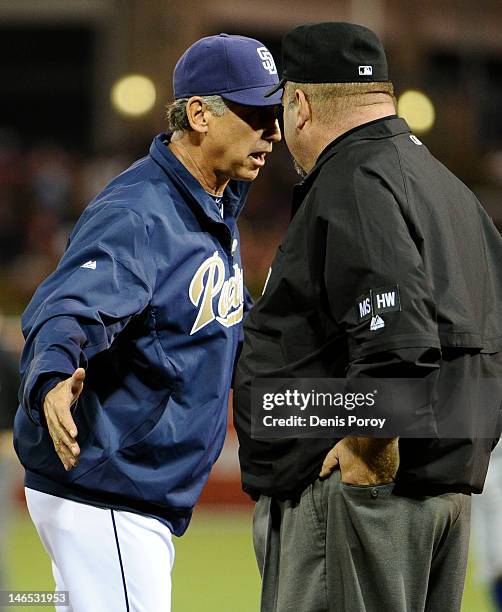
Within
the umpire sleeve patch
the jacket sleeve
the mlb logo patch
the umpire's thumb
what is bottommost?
the umpire's thumb

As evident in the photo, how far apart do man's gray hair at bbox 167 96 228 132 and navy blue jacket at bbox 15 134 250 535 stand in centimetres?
19

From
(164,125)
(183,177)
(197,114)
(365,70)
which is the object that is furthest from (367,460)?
(164,125)

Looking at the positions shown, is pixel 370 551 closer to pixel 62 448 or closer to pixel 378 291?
pixel 378 291

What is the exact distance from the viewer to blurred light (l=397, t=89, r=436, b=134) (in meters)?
9.31

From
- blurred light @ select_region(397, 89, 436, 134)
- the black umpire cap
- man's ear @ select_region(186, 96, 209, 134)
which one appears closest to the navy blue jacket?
man's ear @ select_region(186, 96, 209, 134)

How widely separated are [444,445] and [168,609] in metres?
1.06

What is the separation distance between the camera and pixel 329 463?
2768 mm

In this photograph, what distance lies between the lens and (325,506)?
278 centimetres

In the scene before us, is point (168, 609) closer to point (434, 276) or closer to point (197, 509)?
point (434, 276)

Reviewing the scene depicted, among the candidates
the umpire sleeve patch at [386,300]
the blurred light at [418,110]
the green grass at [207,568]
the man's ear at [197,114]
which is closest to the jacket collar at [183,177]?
the man's ear at [197,114]

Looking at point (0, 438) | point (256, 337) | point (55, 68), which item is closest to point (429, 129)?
point (0, 438)

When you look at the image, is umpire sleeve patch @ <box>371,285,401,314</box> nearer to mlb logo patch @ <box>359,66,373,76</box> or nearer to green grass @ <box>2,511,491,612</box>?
mlb logo patch @ <box>359,66,373,76</box>

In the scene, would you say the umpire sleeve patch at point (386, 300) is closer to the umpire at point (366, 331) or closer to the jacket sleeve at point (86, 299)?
the umpire at point (366, 331)

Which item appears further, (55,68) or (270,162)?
(55,68)
